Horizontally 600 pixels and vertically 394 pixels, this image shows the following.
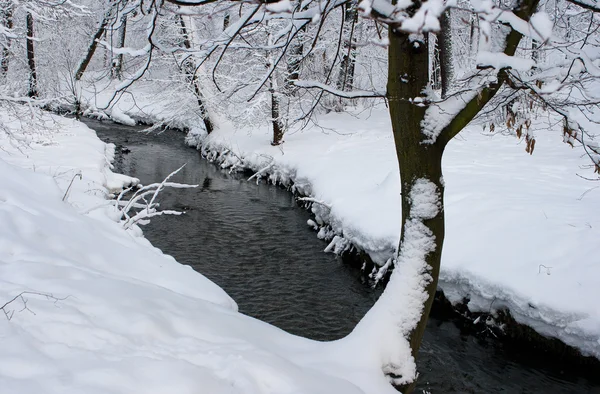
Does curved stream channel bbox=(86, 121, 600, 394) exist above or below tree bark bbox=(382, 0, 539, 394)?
below

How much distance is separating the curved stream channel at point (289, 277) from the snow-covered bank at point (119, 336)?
1.82 meters

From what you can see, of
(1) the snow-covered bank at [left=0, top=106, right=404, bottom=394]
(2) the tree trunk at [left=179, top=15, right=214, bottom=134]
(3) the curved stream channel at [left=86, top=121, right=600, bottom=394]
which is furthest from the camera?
(2) the tree trunk at [left=179, top=15, right=214, bottom=134]

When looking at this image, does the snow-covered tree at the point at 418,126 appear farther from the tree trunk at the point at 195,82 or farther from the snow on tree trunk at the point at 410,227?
the tree trunk at the point at 195,82

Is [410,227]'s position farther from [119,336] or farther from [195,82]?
[195,82]

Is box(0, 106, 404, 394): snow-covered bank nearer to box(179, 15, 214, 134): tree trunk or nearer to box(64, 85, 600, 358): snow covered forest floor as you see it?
box(64, 85, 600, 358): snow covered forest floor

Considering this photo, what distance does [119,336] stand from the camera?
9.85ft

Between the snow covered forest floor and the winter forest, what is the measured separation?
1.6 inches

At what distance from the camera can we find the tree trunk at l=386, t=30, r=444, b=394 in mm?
3340

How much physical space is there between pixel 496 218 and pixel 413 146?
4602mm

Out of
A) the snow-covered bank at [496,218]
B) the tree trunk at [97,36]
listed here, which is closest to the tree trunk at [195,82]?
the tree trunk at [97,36]

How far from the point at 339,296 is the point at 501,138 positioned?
31.2 ft

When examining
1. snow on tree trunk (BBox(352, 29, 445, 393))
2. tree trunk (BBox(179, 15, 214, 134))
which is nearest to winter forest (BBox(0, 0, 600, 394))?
snow on tree trunk (BBox(352, 29, 445, 393))

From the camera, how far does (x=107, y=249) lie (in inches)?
211

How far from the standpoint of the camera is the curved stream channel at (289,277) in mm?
5391
